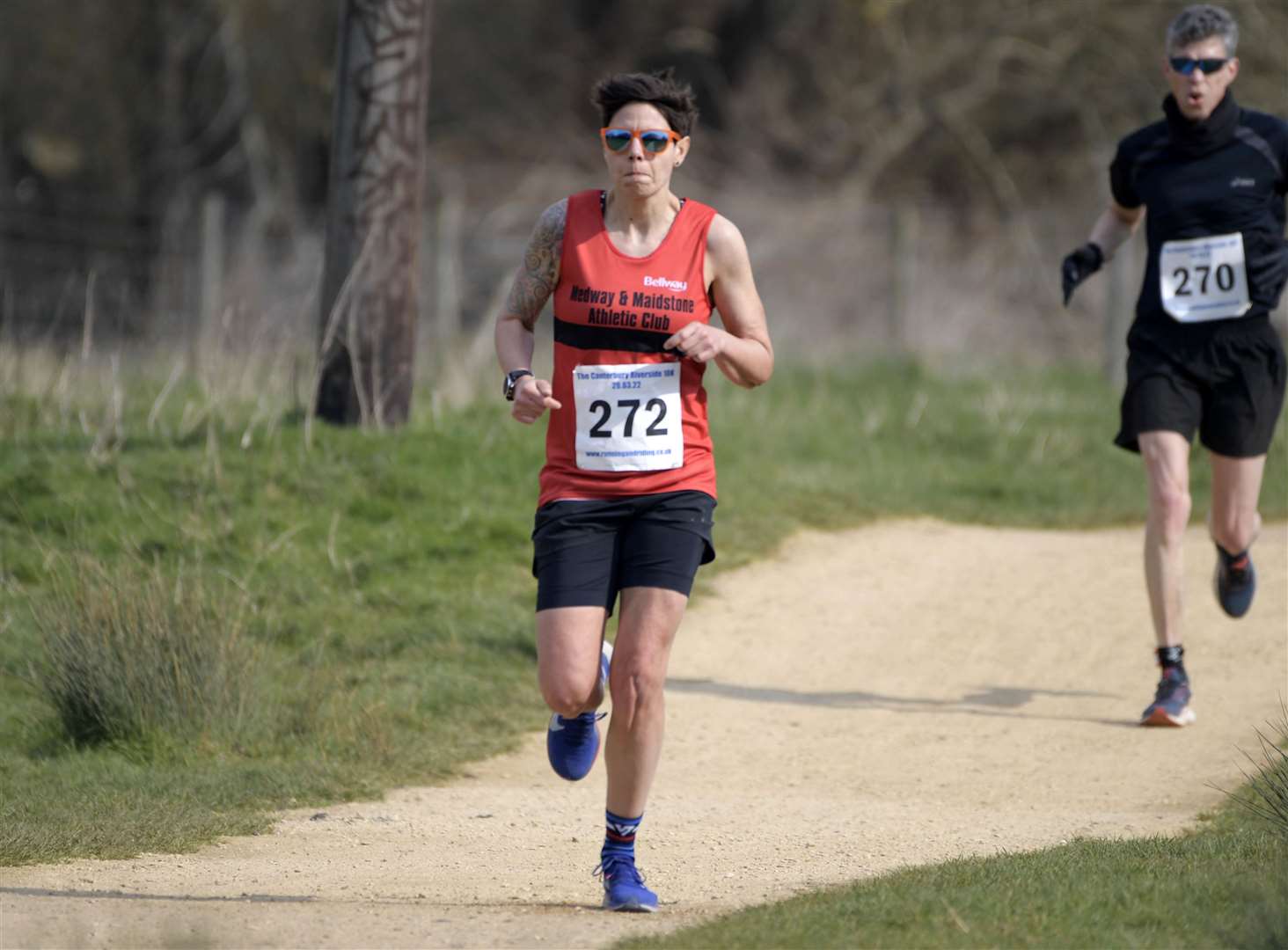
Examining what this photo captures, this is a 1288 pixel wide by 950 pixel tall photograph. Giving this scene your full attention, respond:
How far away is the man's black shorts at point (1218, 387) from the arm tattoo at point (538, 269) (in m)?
3.27

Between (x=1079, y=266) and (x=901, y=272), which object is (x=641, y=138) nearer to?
(x=1079, y=266)

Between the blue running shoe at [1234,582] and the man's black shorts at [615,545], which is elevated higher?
the man's black shorts at [615,545]

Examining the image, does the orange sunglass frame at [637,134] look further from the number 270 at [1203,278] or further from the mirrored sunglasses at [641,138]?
the number 270 at [1203,278]

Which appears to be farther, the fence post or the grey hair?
the fence post

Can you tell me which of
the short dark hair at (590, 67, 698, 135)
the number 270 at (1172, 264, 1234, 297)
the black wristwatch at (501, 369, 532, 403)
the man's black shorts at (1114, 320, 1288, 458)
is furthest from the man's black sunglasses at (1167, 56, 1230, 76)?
the black wristwatch at (501, 369, 532, 403)

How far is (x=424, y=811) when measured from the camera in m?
6.30

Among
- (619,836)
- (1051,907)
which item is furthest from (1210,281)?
(619,836)

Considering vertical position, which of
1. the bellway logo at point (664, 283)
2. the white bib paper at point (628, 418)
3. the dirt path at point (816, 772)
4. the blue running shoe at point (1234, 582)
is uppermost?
the bellway logo at point (664, 283)

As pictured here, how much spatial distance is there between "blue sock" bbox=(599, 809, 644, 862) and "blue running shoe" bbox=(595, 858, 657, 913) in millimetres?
12

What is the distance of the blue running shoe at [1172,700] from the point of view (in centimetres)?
734

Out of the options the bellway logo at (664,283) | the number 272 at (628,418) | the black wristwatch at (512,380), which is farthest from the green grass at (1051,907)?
the bellway logo at (664,283)

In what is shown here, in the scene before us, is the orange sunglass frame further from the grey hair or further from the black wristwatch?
the grey hair

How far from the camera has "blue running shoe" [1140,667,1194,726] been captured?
7.34 meters

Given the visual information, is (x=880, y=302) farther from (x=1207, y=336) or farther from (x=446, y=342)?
(x=1207, y=336)
